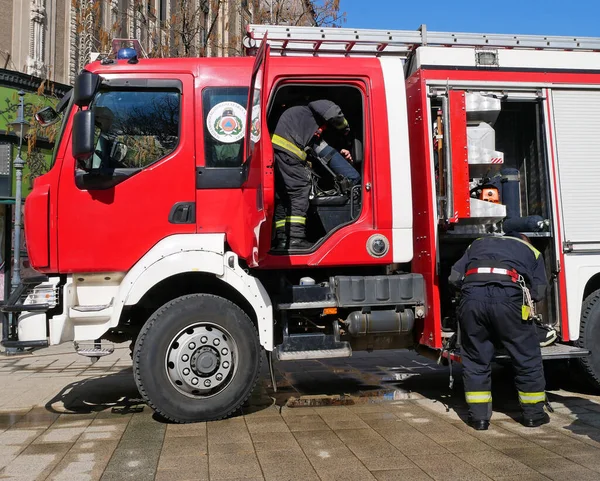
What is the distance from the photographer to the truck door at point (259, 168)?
4453 millimetres

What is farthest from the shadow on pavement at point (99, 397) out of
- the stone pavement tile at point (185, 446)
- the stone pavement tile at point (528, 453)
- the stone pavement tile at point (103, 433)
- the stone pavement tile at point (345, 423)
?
the stone pavement tile at point (528, 453)

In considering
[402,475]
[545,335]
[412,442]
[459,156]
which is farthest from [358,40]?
[402,475]

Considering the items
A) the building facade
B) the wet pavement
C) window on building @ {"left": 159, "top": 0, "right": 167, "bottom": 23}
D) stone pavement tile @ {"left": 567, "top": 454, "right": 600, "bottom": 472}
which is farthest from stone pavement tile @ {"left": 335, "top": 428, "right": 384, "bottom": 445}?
window on building @ {"left": 159, "top": 0, "right": 167, "bottom": 23}

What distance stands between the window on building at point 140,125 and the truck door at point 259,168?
2.24 ft

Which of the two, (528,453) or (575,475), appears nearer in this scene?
(575,475)

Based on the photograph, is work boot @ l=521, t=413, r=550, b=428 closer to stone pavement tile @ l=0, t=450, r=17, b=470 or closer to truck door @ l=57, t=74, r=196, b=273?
truck door @ l=57, t=74, r=196, b=273

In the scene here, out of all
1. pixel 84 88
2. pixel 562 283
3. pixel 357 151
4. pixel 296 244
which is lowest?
pixel 562 283

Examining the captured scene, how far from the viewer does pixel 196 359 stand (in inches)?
188

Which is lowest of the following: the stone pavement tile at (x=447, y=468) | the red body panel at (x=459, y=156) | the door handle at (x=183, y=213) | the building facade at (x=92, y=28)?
the stone pavement tile at (x=447, y=468)

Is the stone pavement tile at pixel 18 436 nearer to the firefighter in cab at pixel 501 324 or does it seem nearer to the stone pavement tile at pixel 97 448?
the stone pavement tile at pixel 97 448

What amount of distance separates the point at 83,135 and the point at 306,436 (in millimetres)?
2840

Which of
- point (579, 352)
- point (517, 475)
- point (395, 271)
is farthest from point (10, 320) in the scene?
point (579, 352)

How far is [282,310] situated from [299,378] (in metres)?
2.23

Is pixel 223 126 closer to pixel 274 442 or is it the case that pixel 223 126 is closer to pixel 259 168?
pixel 259 168
